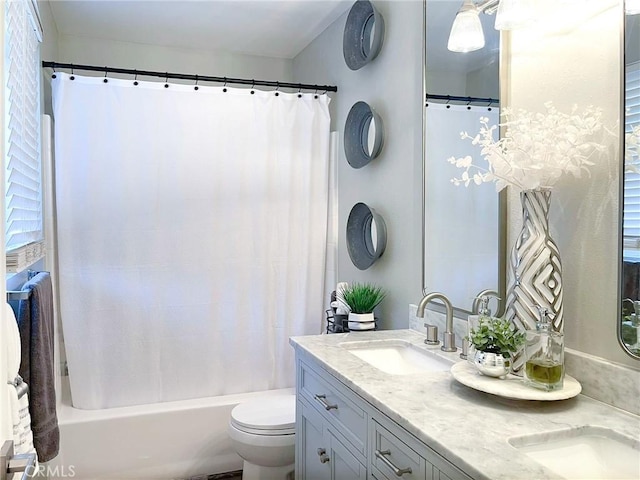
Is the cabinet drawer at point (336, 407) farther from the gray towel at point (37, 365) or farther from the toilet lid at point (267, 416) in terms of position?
the gray towel at point (37, 365)

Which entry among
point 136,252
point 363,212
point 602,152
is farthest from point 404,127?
point 136,252

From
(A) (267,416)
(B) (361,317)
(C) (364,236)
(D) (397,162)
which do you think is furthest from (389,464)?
(C) (364,236)

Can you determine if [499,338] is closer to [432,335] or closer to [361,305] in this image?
[432,335]

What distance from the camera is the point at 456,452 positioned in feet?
3.44

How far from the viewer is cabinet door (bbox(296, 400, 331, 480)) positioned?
176 centimetres

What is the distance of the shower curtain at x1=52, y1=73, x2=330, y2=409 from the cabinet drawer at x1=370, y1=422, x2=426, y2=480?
1745 millimetres

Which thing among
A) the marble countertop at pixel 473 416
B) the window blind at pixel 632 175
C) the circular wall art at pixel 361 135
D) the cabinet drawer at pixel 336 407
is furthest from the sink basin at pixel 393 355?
the circular wall art at pixel 361 135

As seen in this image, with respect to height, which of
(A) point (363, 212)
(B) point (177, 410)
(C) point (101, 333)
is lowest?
(B) point (177, 410)

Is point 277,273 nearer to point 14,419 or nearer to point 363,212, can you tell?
point 363,212

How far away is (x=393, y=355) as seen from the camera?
2008 millimetres

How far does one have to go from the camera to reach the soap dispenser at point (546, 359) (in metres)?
1.29

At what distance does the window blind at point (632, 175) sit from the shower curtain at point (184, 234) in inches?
78.8

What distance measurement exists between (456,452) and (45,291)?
1577 millimetres

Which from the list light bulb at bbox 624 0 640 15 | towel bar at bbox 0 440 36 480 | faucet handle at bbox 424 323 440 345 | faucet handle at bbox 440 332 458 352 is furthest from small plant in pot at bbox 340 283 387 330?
towel bar at bbox 0 440 36 480
